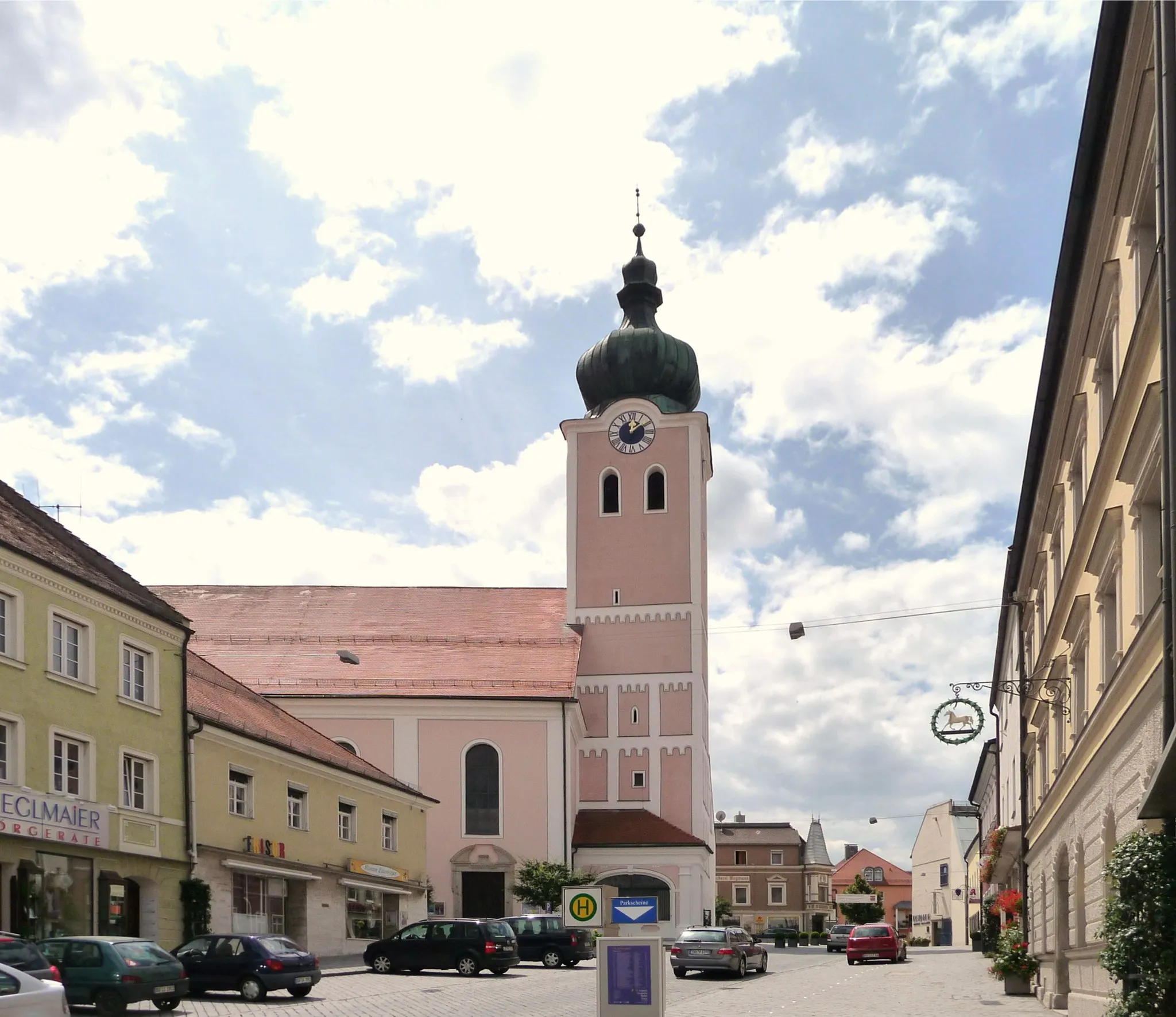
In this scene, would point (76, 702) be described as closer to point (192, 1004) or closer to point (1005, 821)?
point (192, 1004)

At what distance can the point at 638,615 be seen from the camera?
6047 cm

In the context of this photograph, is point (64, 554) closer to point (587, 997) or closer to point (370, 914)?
point (587, 997)

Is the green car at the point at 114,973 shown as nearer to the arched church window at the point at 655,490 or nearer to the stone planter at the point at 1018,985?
the stone planter at the point at 1018,985

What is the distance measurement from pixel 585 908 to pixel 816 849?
108 meters

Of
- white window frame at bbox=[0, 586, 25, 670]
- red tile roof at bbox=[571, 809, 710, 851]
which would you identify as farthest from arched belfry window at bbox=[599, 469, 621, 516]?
white window frame at bbox=[0, 586, 25, 670]

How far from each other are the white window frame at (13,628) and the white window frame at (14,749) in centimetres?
90

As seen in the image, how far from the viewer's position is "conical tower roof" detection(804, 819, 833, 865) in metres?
117

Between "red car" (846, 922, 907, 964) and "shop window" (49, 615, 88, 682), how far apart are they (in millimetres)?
27662

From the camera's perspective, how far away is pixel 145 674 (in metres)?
30.0

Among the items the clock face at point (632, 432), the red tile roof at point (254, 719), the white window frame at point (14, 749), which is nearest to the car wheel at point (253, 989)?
the white window frame at point (14, 749)

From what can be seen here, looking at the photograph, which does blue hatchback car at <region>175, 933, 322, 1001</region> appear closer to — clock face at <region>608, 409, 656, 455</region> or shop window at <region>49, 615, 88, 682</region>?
shop window at <region>49, 615, 88, 682</region>

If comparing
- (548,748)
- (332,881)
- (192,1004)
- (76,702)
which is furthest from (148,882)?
(548,748)

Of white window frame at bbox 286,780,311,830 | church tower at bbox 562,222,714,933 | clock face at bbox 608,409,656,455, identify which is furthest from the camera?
clock face at bbox 608,409,656,455

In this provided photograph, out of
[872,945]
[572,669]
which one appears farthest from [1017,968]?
[572,669]
